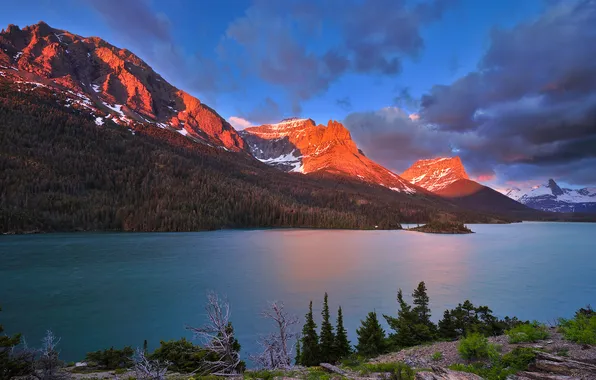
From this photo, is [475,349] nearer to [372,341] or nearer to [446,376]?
[446,376]

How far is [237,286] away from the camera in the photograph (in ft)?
173

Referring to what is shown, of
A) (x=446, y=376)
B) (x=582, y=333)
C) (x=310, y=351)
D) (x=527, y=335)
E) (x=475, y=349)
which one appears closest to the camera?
(x=446, y=376)

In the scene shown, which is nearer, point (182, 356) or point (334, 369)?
point (334, 369)

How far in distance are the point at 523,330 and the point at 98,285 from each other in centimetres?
5576

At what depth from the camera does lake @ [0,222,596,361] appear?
33.1 m

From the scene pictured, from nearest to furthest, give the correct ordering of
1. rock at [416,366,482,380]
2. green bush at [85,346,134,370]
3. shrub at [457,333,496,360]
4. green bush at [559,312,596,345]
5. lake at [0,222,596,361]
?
1. rock at [416,366,482,380]
2. green bush at [559,312,596,345]
3. shrub at [457,333,496,360]
4. green bush at [85,346,134,370]
5. lake at [0,222,596,361]

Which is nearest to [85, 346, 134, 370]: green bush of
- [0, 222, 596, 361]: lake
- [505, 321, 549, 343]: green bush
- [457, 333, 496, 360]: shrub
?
[0, 222, 596, 361]: lake

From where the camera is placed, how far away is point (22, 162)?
186625 millimetres

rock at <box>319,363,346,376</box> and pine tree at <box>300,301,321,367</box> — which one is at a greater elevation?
rock at <box>319,363,346,376</box>

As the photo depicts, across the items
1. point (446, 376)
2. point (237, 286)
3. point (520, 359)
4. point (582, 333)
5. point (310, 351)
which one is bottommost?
point (237, 286)

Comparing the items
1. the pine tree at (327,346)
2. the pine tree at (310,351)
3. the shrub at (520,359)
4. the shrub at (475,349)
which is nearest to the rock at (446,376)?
the shrub at (520,359)

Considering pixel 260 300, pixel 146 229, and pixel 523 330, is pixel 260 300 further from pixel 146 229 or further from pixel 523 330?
pixel 146 229

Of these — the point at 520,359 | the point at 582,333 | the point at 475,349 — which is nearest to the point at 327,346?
the point at 475,349

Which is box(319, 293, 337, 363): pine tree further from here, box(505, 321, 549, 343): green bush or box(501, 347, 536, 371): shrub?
box(501, 347, 536, 371): shrub
